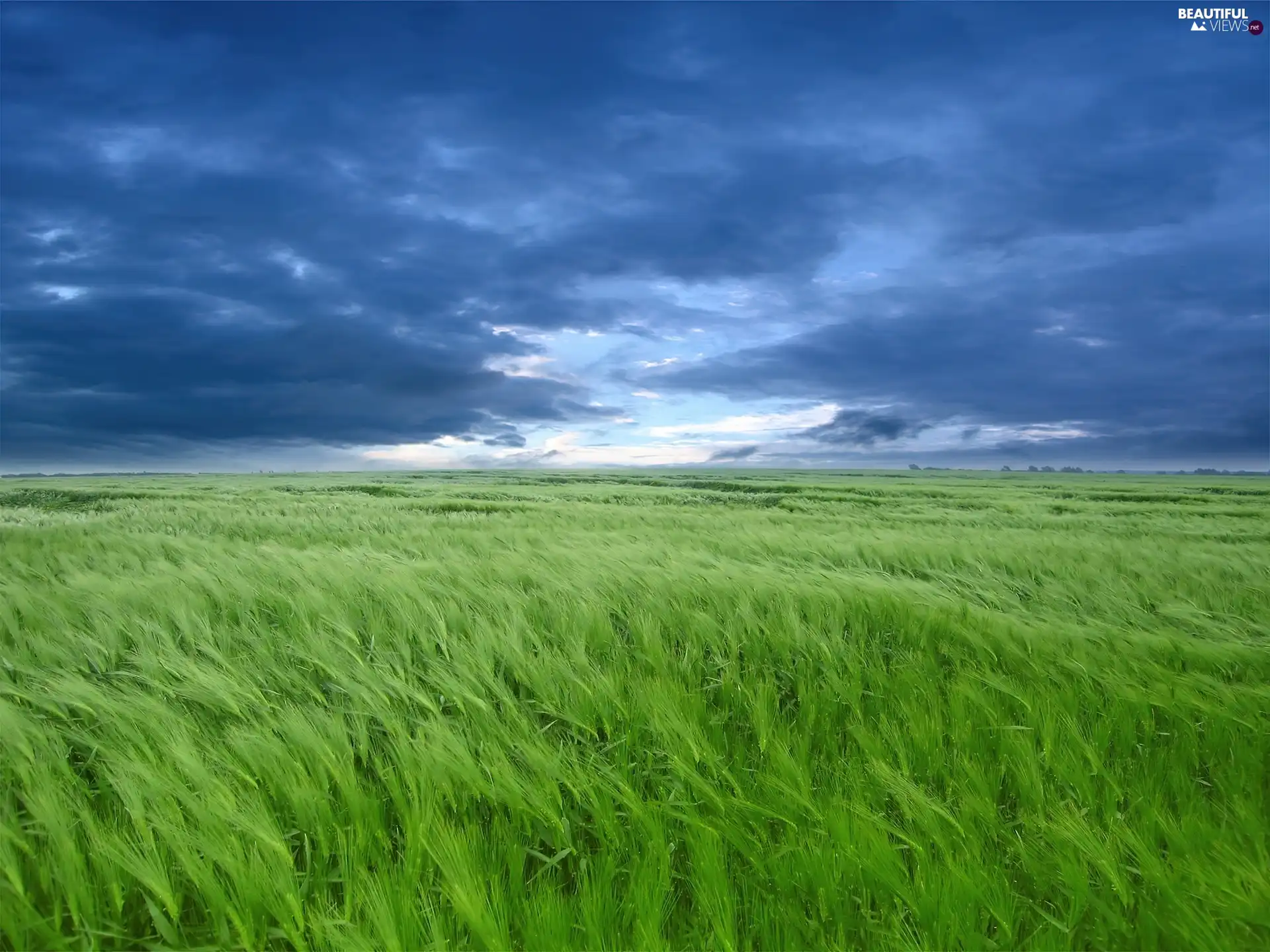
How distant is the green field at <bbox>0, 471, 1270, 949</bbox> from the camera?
1.52 meters

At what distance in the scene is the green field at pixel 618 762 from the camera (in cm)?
152

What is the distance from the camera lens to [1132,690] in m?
2.92

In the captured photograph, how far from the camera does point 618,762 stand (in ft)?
7.30

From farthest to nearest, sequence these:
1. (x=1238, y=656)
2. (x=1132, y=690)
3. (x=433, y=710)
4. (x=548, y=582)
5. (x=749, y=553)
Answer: (x=749, y=553)
(x=548, y=582)
(x=1238, y=656)
(x=1132, y=690)
(x=433, y=710)

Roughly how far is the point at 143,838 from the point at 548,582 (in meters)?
2.74

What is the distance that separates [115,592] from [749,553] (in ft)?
18.6

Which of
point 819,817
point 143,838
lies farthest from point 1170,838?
point 143,838

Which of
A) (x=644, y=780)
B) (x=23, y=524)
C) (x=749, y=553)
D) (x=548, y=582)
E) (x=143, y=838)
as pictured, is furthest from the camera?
(x=23, y=524)

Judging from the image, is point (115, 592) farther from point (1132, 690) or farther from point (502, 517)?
point (502, 517)

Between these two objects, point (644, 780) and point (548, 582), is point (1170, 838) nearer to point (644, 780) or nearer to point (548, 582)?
point (644, 780)

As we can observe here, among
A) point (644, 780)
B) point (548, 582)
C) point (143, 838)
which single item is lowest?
point (644, 780)

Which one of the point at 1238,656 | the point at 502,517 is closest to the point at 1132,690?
the point at 1238,656

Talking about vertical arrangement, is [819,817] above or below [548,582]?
below

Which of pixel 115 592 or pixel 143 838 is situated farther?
pixel 115 592
